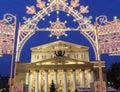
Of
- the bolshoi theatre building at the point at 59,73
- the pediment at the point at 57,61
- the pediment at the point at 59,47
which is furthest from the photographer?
the pediment at the point at 59,47

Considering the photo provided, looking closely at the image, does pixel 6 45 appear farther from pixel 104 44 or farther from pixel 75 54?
pixel 75 54

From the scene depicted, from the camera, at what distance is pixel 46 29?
2245 centimetres

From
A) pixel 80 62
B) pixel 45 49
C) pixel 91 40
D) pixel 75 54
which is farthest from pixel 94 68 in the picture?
pixel 91 40

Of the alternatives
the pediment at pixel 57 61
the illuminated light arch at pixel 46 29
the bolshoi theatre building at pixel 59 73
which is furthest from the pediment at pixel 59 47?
the illuminated light arch at pixel 46 29

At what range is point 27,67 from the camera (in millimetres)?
54969

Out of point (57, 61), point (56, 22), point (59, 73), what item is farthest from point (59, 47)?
point (56, 22)

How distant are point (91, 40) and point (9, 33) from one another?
746cm

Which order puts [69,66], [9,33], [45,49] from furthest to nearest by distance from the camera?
[45,49] < [69,66] < [9,33]

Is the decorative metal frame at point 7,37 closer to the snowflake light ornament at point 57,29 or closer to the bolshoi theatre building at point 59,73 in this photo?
the snowflake light ornament at point 57,29

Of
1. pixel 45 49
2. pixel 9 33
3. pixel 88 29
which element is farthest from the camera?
pixel 45 49

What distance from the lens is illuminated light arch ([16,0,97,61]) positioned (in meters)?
22.5

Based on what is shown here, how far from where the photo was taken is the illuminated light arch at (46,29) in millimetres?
22484

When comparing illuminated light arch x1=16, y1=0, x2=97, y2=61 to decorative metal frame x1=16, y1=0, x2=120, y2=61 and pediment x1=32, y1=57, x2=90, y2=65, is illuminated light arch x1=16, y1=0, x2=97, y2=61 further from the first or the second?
pediment x1=32, y1=57, x2=90, y2=65

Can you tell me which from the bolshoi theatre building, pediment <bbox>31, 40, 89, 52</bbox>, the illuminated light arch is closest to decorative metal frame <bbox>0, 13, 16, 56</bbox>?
the illuminated light arch
